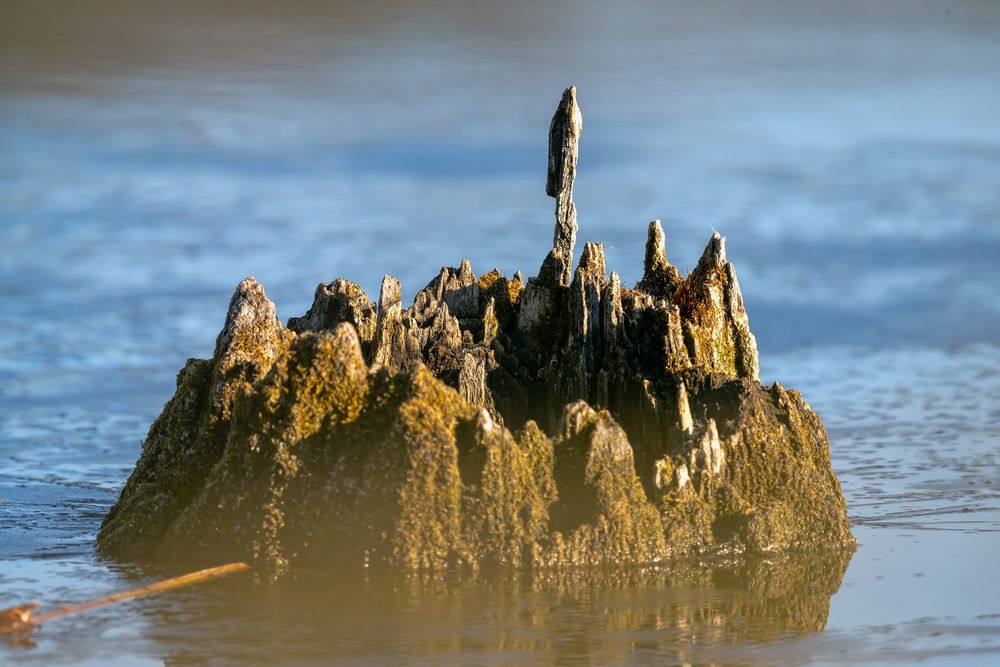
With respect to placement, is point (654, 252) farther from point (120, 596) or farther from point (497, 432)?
point (120, 596)

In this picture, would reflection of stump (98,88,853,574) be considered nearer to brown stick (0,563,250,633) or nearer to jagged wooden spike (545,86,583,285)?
jagged wooden spike (545,86,583,285)

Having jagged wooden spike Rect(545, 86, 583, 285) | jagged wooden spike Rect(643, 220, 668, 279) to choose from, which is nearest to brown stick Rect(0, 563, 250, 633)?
jagged wooden spike Rect(545, 86, 583, 285)

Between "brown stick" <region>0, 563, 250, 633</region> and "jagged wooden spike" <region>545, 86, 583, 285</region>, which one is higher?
"jagged wooden spike" <region>545, 86, 583, 285</region>

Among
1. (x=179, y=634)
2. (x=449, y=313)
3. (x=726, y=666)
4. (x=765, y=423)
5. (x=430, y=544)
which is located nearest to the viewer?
(x=726, y=666)

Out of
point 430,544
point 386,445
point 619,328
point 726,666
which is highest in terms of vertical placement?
point 619,328

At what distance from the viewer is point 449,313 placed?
1967 centimetres

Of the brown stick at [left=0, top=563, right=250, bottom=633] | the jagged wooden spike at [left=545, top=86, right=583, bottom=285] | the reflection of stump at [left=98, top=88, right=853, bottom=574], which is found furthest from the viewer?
the jagged wooden spike at [left=545, top=86, right=583, bottom=285]

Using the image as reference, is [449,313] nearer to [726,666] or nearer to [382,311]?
[382,311]

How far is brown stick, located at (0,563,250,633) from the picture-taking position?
1420 centimetres

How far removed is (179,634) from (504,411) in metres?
6.32

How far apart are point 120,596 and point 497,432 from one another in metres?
4.76

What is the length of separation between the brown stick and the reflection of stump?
1.72 ft

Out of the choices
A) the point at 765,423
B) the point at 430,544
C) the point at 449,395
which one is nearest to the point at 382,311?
the point at 449,395

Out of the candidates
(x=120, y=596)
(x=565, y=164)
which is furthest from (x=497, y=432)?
(x=565, y=164)
